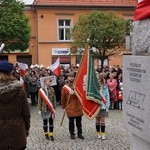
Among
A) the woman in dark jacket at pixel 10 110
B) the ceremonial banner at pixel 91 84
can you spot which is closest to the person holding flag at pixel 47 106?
the ceremonial banner at pixel 91 84

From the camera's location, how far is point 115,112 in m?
16.6

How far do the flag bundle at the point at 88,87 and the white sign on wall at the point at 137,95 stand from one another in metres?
6.03

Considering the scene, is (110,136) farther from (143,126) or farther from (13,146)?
(143,126)

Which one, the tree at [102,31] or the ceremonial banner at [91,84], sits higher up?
the tree at [102,31]

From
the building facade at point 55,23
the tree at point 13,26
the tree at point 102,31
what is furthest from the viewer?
the building facade at point 55,23

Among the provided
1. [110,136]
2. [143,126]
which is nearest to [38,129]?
[110,136]

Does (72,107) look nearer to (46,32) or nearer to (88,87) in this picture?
(88,87)

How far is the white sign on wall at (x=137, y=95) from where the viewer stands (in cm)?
365

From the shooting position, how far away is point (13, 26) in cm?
3344

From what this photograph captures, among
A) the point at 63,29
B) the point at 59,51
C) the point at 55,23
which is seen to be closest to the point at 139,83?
the point at 55,23

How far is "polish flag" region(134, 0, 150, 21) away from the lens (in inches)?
150

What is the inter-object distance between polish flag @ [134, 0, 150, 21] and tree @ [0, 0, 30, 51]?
29201 mm

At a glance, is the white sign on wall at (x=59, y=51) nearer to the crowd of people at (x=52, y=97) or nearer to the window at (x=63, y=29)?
the window at (x=63, y=29)

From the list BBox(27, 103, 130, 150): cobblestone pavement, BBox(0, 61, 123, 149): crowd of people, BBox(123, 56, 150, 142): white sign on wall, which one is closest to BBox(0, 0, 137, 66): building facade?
BBox(0, 61, 123, 149): crowd of people
